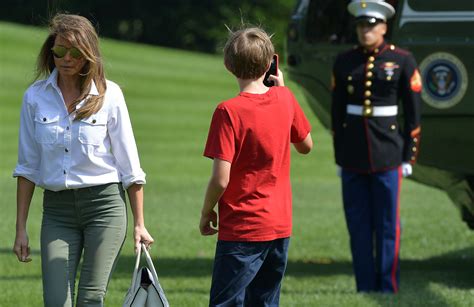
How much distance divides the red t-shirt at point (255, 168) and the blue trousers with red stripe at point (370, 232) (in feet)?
9.84

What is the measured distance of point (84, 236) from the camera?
5.59 m

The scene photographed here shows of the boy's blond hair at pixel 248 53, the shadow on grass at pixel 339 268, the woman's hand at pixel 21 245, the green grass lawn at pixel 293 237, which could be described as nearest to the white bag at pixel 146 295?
the woman's hand at pixel 21 245

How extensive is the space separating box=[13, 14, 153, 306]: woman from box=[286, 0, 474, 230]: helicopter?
348 cm

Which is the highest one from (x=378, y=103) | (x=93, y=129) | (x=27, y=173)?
(x=93, y=129)

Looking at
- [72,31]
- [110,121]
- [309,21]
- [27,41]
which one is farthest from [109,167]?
[27,41]

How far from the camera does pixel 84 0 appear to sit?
71.9 meters

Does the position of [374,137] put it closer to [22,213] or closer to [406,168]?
[406,168]

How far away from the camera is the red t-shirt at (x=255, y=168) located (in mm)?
5391

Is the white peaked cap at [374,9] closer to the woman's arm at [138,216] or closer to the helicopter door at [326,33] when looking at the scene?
the helicopter door at [326,33]

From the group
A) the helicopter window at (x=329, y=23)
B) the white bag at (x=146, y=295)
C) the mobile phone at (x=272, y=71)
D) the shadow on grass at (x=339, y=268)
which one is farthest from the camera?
the shadow on grass at (x=339, y=268)

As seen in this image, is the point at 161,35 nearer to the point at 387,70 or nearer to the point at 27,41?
the point at 27,41

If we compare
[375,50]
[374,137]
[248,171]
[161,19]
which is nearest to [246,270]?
[248,171]

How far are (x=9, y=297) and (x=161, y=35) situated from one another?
6794 centimetres

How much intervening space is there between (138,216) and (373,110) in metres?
3.19
